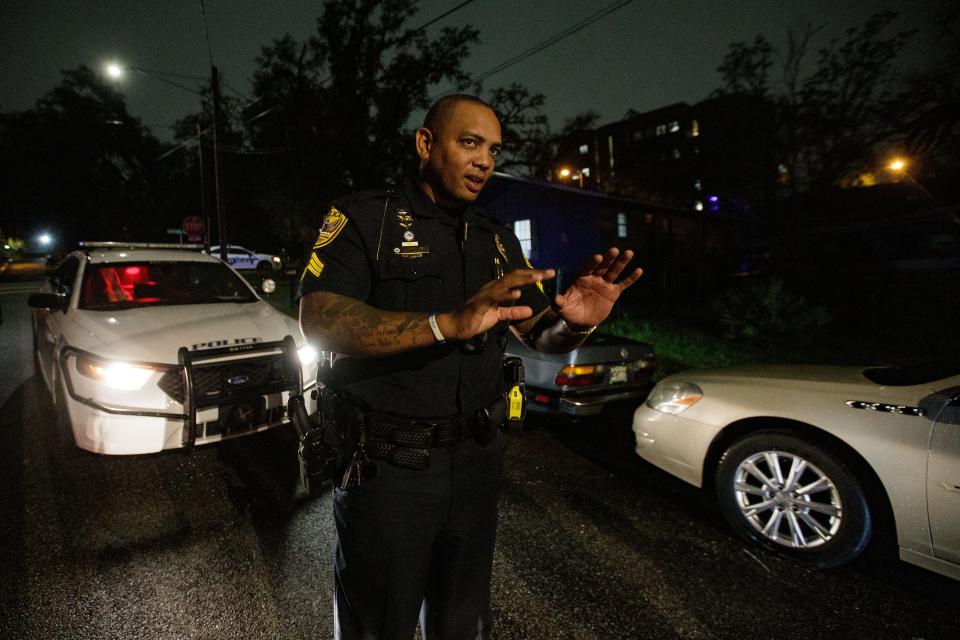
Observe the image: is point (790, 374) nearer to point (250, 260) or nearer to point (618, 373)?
point (618, 373)

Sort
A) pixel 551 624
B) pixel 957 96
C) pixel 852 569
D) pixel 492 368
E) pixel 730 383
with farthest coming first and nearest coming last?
pixel 957 96 → pixel 730 383 → pixel 852 569 → pixel 551 624 → pixel 492 368

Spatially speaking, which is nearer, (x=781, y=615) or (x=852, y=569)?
(x=781, y=615)

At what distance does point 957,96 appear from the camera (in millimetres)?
8352

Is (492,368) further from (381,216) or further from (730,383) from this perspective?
(730,383)

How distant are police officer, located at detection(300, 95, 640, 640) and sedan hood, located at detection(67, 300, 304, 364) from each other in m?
2.59

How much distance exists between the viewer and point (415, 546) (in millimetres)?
1421

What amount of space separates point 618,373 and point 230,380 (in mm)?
3238

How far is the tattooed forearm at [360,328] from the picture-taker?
1.20 m

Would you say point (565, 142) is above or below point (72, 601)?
above

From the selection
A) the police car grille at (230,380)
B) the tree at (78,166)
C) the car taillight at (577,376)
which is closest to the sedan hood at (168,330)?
the police car grille at (230,380)

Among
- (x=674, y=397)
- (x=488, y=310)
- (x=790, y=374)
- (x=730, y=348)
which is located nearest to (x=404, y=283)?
(x=488, y=310)

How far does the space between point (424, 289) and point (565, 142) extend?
3991 centimetres

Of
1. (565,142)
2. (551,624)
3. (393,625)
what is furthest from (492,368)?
(565,142)

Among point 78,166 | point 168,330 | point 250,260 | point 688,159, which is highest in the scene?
point 78,166
